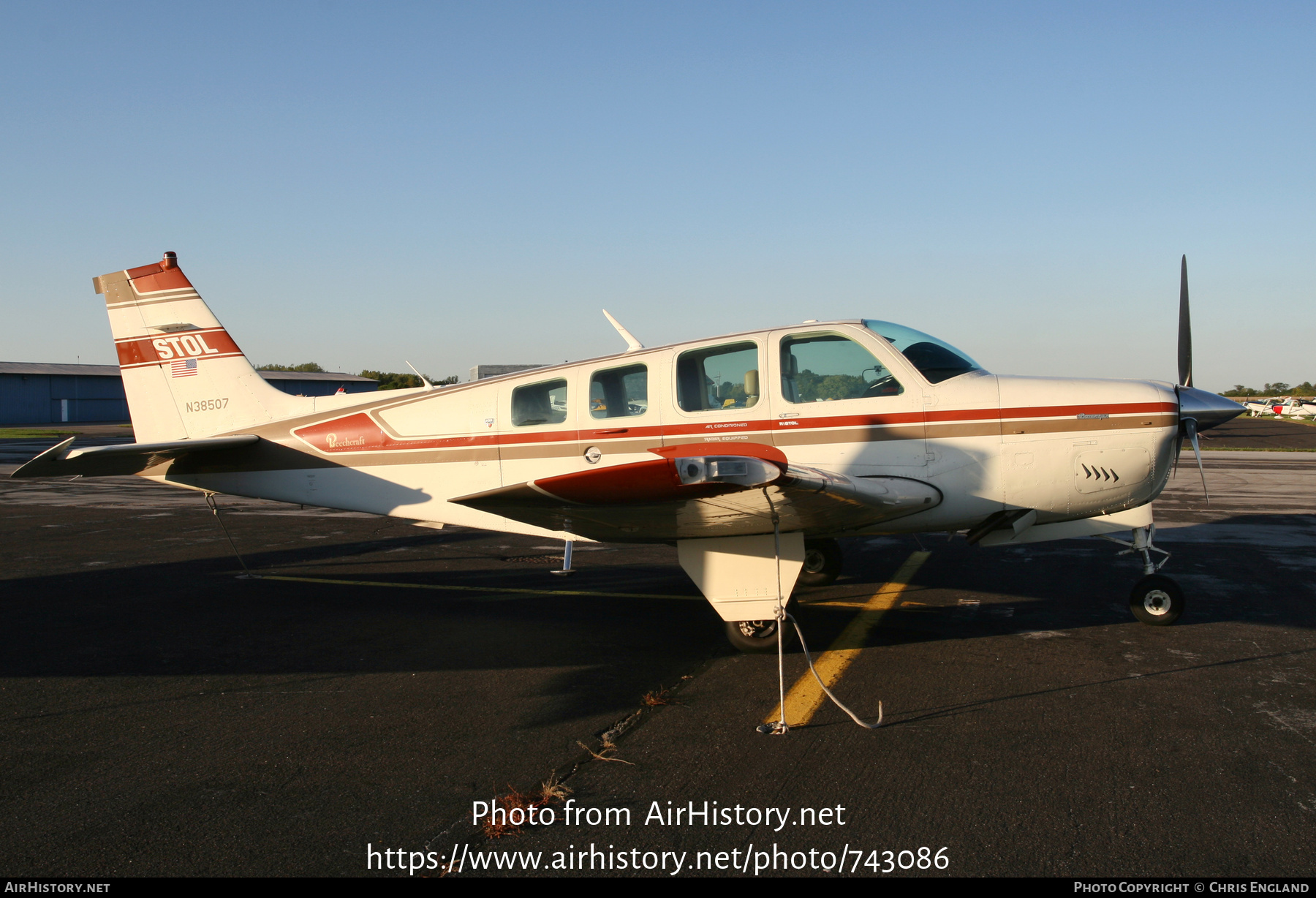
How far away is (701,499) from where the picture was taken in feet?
16.0

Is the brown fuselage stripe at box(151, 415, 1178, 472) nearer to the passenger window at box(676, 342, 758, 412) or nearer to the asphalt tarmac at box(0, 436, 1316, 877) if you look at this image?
the passenger window at box(676, 342, 758, 412)

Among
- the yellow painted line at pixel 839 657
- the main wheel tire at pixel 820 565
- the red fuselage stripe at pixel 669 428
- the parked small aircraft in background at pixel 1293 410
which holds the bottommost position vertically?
the parked small aircraft in background at pixel 1293 410

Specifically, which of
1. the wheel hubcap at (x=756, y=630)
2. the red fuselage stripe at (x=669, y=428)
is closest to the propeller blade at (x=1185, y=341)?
the red fuselage stripe at (x=669, y=428)

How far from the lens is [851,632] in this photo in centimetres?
663

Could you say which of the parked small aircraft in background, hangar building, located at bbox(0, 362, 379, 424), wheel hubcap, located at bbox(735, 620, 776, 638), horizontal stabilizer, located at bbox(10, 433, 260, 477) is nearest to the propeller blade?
wheel hubcap, located at bbox(735, 620, 776, 638)

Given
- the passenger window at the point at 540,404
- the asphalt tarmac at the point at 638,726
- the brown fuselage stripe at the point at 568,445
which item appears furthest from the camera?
the passenger window at the point at 540,404

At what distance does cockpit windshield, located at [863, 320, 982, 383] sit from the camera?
6.19 m

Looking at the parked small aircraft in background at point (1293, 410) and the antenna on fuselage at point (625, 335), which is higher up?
the antenna on fuselage at point (625, 335)

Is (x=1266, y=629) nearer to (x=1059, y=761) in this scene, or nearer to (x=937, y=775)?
(x=1059, y=761)

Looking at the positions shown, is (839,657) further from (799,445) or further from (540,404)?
(540,404)

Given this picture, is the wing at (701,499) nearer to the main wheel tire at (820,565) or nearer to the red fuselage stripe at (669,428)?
the red fuselage stripe at (669,428)

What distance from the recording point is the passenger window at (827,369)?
6.17m

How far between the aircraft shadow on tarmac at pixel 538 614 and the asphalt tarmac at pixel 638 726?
0.05m
